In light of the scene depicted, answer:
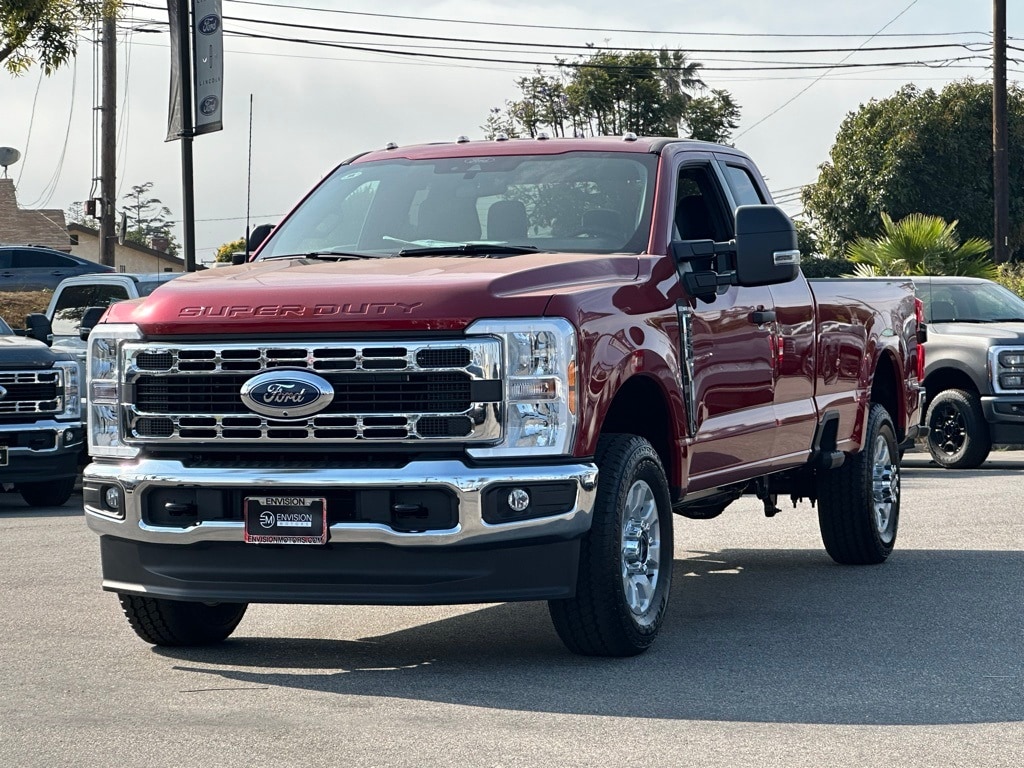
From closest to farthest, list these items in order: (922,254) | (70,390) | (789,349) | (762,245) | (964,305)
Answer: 1. (762,245)
2. (789,349)
3. (70,390)
4. (964,305)
5. (922,254)

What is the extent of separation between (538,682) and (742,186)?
3607 mm

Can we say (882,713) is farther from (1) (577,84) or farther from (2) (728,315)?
(1) (577,84)

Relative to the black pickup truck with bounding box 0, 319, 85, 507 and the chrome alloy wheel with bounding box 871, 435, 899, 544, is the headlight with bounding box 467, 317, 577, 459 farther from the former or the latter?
the black pickup truck with bounding box 0, 319, 85, 507

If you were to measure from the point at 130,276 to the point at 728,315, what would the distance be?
1027 centimetres

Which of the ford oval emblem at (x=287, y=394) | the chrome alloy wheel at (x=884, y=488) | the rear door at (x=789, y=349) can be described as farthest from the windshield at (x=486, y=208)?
the chrome alloy wheel at (x=884, y=488)

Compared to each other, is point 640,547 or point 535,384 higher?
point 535,384

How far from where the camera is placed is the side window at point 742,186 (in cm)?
895

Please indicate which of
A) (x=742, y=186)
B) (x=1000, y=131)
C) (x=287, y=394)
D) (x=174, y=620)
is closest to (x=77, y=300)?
(x=742, y=186)

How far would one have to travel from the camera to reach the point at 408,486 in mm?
6395

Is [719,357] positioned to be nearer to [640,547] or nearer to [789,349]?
[789,349]

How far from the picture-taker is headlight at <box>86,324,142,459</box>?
22.9 feet

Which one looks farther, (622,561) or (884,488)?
(884,488)

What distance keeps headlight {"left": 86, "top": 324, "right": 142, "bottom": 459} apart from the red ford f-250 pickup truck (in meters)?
0.01

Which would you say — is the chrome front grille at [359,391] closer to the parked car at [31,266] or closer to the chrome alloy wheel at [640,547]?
the chrome alloy wheel at [640,547]
